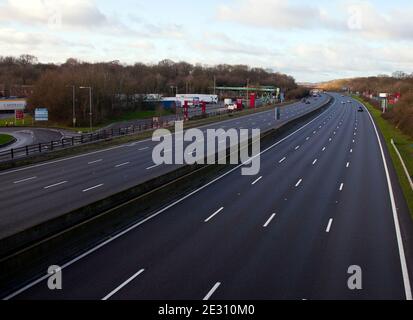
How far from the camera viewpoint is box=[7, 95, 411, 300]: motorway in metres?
15.7

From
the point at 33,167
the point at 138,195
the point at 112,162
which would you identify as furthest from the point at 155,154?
the point at 138,195

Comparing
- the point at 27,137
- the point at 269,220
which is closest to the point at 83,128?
the point at 27,137

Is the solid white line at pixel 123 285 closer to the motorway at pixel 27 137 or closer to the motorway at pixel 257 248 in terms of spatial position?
the motorway at pixel 257 248

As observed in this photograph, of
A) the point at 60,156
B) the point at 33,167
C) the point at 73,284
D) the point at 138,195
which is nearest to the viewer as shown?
the point at 73,284

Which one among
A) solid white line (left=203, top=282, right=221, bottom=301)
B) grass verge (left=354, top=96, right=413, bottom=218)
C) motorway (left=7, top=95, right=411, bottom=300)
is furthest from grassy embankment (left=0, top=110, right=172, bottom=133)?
solid white line (left=203, top=282, right=221, bottom=301)

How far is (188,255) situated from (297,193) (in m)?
14.1

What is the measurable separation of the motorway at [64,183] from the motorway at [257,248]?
3.35 m

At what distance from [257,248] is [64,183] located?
1640cm

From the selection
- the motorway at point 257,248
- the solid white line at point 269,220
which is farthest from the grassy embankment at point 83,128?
the solid white line at point 269,220

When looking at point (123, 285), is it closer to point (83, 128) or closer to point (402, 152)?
point (402, 152)

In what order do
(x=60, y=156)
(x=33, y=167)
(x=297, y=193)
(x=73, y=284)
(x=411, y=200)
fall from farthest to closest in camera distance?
(x=60, y=156), (x=33, y=167), (x=297, y=193), (x=411, y=200), (x=73, y=284)

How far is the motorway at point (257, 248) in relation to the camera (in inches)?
618

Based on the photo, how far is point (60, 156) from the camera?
149 ft
